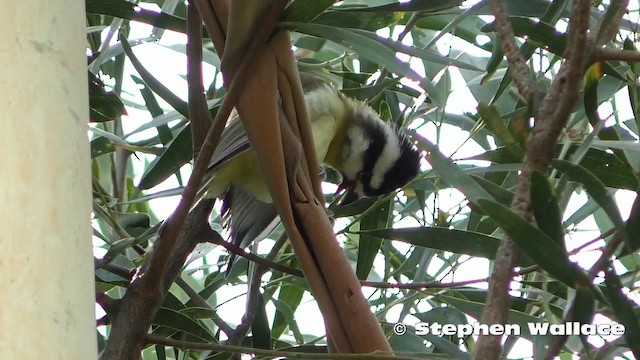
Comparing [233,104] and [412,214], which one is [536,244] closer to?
[233,104]

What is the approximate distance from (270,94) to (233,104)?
0.09 feet

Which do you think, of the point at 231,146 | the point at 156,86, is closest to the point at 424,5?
the point at 156,86

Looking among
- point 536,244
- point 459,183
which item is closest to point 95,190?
point 459,183

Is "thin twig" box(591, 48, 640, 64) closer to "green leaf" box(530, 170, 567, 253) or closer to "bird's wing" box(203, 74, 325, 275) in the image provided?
"green leaf" box(530, 170, 567, 253)

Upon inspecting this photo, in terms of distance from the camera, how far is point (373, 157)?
5.74ft

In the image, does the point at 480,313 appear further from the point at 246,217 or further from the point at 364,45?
the point at 246,217

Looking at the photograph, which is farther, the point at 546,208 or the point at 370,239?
the point at 370,239

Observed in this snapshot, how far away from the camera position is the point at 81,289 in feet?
1.70

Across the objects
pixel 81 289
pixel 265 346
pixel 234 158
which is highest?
pixel 234 158

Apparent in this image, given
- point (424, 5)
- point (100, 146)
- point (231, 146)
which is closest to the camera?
point (424, 5)

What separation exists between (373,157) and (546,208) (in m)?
1.16

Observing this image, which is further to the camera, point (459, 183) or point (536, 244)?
point (459, 183)

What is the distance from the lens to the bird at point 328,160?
1433mm

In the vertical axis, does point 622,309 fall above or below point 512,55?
below
